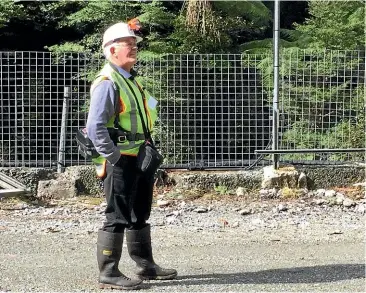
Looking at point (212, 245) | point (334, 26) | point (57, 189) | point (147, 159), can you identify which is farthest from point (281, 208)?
point (334, 26)

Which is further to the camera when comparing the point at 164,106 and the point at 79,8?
the point at 79,8

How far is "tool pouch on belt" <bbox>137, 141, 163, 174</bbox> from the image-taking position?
5492 mm

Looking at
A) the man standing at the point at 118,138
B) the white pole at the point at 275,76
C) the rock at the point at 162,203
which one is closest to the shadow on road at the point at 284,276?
the man standing at the point at 118,138

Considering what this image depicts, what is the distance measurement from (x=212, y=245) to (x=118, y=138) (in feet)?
7.39

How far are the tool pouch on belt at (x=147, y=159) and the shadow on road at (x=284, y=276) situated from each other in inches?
37.8

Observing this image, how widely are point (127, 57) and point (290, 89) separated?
535 centimetres

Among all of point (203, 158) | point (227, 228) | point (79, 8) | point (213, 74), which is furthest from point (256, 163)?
point (79, 8)

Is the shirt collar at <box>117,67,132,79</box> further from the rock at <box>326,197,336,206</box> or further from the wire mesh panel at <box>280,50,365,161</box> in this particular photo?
the wire mesh panel at <box>280,50,365,161</box>

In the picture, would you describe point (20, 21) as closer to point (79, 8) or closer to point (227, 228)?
point (79, 8)

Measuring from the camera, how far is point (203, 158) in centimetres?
1053

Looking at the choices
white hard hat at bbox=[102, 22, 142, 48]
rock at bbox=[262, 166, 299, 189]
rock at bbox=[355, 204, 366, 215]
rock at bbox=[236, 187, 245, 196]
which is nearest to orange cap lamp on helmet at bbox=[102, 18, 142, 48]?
white hard hat at bbox=[102, 22, 142, 48]

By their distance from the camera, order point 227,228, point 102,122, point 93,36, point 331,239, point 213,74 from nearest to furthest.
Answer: point 102,122, point 331,239, point 227,228, point 213,74, point 93,36

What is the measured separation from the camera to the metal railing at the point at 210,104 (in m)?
10.3

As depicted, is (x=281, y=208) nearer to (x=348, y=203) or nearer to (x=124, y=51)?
(x=348, y=203)
